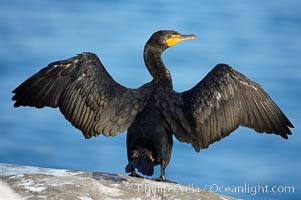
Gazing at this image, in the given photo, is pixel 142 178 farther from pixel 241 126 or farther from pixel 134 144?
pixel 241 126

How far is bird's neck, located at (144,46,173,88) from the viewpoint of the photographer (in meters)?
8.96

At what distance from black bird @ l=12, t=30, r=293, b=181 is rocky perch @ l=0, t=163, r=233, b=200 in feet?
1.92

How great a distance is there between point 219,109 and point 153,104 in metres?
0.98

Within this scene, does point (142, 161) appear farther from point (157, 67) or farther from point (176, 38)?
point (176, 38)

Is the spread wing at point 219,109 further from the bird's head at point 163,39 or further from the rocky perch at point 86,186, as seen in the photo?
the rocky perch at point 86,186

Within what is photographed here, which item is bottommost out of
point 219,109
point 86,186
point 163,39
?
point 86,186

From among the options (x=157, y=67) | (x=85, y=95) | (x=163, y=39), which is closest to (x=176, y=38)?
(x=163, y=39)

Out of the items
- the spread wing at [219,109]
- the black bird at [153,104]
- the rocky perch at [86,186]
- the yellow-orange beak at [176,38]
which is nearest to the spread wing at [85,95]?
the black bird at [153,104]

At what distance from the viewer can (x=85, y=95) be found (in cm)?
879

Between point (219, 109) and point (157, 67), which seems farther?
point (157, 67)

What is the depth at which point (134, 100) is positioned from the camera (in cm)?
844

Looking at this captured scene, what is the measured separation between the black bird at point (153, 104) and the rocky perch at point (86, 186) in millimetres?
585

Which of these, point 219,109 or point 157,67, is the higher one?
point 157,67

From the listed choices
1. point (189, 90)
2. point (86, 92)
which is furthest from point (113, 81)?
point (189, 90)
